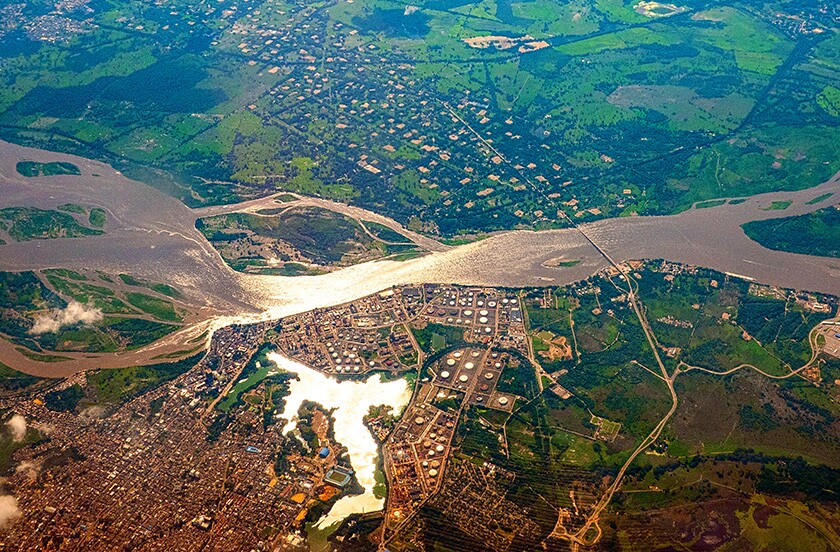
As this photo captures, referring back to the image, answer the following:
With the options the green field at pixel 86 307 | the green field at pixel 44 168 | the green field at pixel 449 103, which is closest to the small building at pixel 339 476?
the green field at pixel 86 307

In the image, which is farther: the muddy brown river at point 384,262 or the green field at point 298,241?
the green field at point 298,241

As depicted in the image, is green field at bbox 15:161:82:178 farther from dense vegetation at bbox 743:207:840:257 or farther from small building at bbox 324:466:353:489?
dense vegetation at bbox 743:207:840:257

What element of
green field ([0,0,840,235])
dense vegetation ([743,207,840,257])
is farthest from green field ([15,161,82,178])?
dense vegetation ([743,207,840,257])

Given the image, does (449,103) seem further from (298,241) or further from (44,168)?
(44,168)

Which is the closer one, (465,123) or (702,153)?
(702,153)

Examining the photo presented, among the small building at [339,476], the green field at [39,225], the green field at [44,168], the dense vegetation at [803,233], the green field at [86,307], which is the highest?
the dense vegetation at [803,233]

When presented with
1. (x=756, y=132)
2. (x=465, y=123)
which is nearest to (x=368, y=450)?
(x=465, y=123)

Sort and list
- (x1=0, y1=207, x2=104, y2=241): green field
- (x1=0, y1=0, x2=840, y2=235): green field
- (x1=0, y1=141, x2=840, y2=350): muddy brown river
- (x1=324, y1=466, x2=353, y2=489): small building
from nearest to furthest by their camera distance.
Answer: (x1=324, y1=466, x2=353, y2=489): small building, (x1=0, y1=141, x2=840, y2=350): muddy brown river, (x1=0, y1=207, x2=104, y2=241): green field, (x1=0, y1=0, x2=840, y2=235): green field

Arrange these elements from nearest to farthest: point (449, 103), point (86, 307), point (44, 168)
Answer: point (86, 307) < point (44, 168) < point (449, 103)

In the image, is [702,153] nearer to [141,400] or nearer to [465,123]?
[465,123]

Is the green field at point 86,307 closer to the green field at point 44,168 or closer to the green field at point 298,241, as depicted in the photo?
the green field at point 298,241

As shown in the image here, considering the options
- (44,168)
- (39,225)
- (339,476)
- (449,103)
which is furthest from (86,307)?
(449,103)
